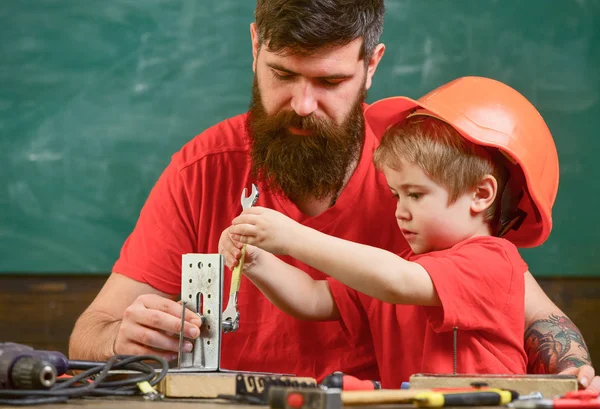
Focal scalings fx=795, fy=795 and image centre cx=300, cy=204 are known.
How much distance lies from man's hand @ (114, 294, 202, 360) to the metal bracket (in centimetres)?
2

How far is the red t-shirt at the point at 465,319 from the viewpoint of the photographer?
1320 mm

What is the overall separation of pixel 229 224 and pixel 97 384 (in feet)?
2.84

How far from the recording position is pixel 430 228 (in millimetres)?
1447

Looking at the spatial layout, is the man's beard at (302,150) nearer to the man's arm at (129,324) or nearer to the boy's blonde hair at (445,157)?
the boy's blonde hair at (445,157)

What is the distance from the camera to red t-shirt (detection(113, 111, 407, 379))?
1.78 m

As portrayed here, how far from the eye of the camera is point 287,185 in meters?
1.84

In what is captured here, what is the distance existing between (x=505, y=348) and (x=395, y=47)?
1552mm

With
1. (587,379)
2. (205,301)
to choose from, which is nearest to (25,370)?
(205,301)

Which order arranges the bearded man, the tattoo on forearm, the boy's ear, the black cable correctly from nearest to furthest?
the black cable, the boy's ear, the tattoo on forearm, the bearded man

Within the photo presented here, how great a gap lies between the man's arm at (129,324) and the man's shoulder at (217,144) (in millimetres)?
325

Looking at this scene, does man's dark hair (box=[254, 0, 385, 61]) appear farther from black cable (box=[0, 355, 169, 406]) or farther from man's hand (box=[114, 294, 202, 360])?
black cable (box=[0, 355, 169, 406])

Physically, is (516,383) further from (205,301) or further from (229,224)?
(229,224)

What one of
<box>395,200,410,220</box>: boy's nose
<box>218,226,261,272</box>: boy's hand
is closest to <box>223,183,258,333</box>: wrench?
<box>218,226,261,272</box>: boy's hand

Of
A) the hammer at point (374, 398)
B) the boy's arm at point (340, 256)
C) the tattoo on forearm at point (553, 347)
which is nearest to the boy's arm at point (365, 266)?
the boy's arm at point (340, 256)
